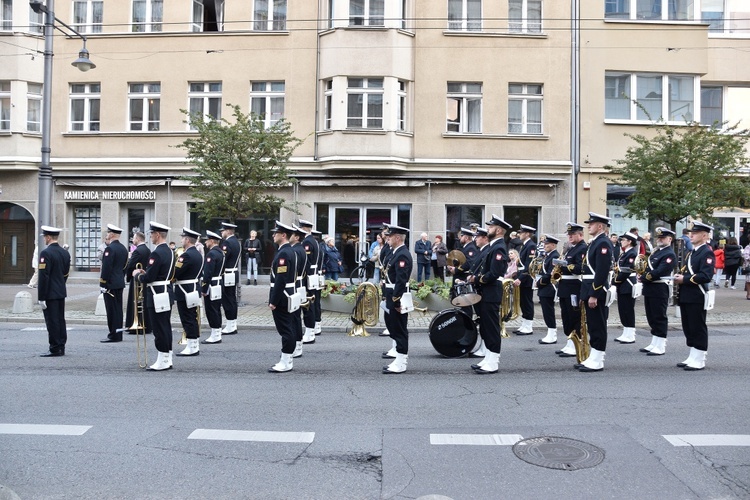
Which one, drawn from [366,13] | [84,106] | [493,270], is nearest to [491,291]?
[493,270]

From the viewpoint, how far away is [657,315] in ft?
36.7

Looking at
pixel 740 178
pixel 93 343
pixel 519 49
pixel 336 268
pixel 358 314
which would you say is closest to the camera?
pixel 93 343

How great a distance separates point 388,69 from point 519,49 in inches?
177

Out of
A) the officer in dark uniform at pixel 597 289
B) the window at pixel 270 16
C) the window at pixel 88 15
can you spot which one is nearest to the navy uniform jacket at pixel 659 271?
the officer in dark uniform at pixel 597 289

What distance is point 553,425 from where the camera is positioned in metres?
6.72

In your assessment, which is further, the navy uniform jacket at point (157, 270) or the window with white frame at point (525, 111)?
the window with white frame at point (525, 111)

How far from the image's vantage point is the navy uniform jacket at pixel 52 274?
35.1 ft

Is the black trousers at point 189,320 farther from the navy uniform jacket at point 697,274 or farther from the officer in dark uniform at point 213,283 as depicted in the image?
the navy uniform jacket at point 697,274

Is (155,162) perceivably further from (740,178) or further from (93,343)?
(740,178)

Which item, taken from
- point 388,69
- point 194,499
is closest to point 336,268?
point 388,69

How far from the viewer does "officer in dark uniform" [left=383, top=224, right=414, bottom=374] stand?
9.25m

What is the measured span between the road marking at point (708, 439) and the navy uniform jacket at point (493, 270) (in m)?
3.42

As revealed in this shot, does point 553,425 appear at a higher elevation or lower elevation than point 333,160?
lower

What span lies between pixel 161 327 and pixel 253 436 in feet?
11.7
